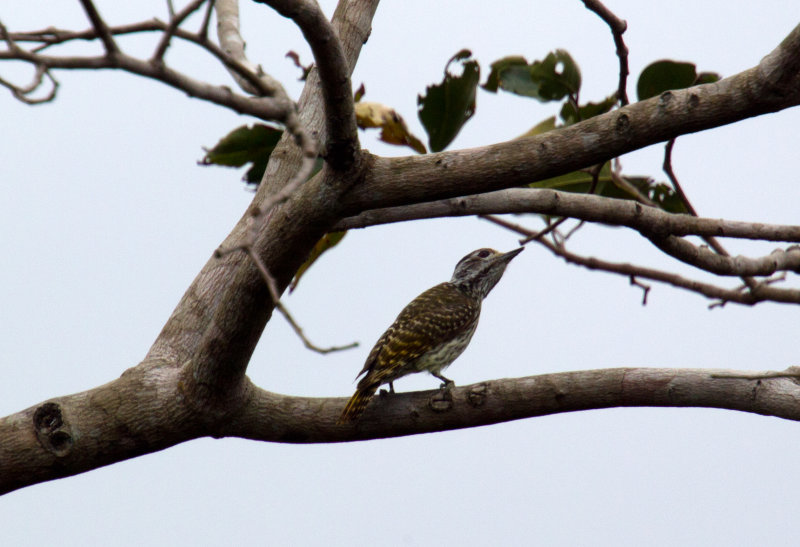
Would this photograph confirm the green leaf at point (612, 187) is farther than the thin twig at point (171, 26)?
Yes

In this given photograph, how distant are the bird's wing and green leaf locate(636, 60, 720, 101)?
77.9 inches

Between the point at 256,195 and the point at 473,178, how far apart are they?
1.99 meters

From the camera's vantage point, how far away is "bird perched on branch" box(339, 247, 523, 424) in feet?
18.7

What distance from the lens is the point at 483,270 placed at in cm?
727

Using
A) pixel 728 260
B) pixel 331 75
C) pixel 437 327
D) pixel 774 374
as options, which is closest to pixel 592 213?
pixel 728 260

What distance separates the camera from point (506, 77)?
582cm

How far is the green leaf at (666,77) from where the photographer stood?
5102 mm

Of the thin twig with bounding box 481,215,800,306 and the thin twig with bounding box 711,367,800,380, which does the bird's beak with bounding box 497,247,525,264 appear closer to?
the thin twig with bounding box 481,215,800,306

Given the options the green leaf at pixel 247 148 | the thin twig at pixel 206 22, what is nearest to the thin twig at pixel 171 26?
the thin twig at pixel 206 22

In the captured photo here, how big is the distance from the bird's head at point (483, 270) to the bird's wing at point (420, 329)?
10.4 inches

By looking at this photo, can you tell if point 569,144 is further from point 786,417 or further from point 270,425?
point 270,425

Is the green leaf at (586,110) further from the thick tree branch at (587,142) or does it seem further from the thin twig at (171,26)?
the thin twig at (171,26)

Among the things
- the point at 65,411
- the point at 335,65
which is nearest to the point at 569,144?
the point at 335,65

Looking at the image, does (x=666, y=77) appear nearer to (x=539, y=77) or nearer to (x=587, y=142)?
(x=539, y=77)
